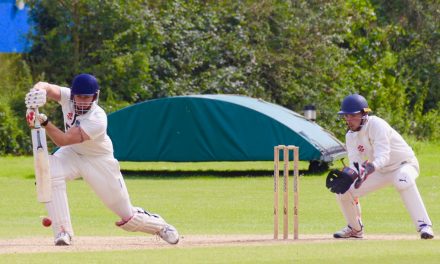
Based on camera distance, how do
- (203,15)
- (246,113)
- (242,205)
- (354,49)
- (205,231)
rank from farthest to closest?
(354,49), (203,15), (246,113), (242,205), (205,231)

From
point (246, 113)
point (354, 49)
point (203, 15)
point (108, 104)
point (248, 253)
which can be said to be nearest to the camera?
point (248, 253)

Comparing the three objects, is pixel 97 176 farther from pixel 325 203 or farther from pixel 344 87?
pixel 344 87

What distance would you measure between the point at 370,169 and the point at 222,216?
4258mm

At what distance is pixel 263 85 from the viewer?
30.8 meters

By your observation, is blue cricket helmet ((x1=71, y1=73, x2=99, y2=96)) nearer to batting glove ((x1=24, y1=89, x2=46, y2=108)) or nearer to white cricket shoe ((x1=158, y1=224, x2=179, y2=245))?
batting glove ((x1=24, y1=89, x2=46, y2=108))

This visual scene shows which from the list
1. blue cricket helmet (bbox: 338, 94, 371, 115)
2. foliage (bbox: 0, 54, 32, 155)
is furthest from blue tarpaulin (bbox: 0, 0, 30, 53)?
blue cricket helmet (bbox: 338, 94, 371, 115)

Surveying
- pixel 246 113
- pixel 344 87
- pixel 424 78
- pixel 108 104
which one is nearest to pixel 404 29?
pixel 424 78

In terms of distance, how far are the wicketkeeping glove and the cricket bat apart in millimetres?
2743

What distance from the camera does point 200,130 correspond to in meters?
22.3

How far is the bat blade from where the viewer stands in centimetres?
959

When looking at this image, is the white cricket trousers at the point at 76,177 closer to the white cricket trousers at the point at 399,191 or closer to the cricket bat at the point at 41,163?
the cricket bat at the point at 41,163

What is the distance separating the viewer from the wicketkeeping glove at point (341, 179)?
35.5 ft

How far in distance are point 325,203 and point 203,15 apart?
46.5ft

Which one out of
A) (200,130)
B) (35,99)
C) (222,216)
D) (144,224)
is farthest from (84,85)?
(200,130)
